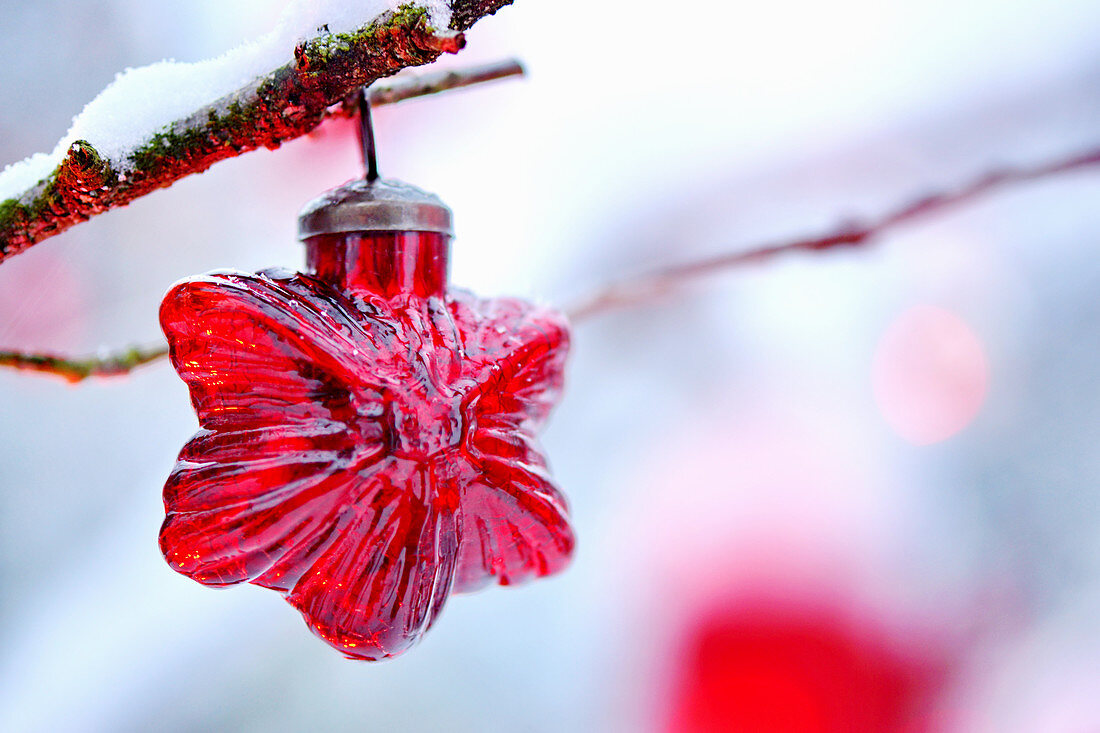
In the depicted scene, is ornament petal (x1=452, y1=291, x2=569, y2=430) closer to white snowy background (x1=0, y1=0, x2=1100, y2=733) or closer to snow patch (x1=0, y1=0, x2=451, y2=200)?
snow patch (x1=0, y1=0, x2=451, y2=200)

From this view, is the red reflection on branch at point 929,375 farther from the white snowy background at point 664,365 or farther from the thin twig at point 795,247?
the thin twig at point 795,247

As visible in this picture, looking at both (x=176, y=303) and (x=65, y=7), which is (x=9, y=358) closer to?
(x=176, y=303)

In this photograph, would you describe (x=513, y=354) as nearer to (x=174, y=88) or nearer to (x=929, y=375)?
(x=174, y=88)

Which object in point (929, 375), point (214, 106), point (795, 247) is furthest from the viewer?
point (929, 375)

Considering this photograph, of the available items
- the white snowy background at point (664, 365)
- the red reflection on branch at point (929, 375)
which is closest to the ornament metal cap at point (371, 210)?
the white snowy background at point (664, 365)

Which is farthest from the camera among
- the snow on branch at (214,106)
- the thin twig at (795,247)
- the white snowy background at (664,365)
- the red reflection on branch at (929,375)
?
the red reflection on branch at (929,375)

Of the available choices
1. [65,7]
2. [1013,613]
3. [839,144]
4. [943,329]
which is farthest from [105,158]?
[1013,613]

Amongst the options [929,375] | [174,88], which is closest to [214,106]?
[174,88]
